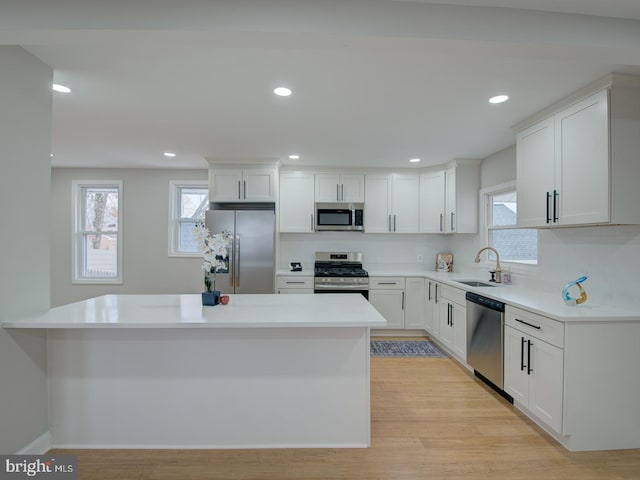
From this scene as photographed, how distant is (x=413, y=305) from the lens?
435 cm

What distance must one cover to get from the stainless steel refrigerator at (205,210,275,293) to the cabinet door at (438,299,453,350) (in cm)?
217

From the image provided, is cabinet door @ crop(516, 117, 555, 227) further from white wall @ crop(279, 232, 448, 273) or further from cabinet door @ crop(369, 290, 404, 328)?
white wall @ crop(279, 232, 448, 273)

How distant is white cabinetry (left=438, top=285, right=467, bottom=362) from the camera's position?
3324 millimetres

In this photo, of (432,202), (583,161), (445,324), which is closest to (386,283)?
(445,324)

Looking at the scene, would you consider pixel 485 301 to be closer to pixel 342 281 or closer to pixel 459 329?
pixel 459 329

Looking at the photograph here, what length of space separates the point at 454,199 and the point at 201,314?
357cm

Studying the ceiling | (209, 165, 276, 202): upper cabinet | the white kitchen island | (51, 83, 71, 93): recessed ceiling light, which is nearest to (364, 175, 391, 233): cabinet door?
the ceiling

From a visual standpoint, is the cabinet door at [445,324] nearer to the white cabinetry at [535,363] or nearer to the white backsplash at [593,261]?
the white backsplash at [593,261]

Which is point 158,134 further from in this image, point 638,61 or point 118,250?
point 638,61

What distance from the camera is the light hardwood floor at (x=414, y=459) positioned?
1.84 meters

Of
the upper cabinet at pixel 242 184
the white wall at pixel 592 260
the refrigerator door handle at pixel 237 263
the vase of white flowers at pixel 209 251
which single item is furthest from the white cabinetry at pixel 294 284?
the white wall at pixel 592 260

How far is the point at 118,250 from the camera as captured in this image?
4.98 metres

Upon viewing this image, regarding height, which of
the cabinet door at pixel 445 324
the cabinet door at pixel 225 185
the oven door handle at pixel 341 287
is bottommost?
the cabinet door at pixel 445 324

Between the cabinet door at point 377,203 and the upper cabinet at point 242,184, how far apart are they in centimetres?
141
